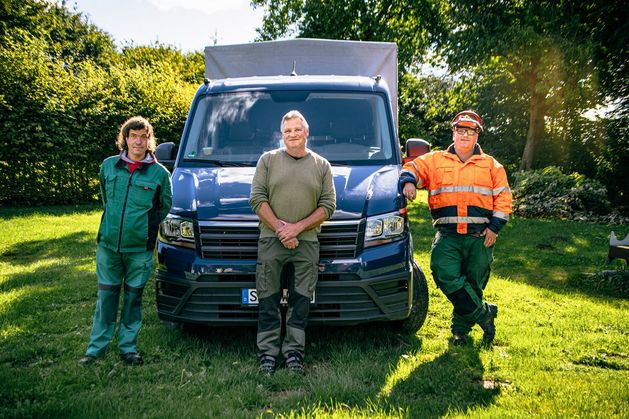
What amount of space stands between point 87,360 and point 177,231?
1.18m

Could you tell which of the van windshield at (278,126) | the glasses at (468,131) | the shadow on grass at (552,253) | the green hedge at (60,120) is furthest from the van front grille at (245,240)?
the green hedge at (60,120)

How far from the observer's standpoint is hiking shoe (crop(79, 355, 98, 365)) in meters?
4.40

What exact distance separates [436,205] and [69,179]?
43.4ft

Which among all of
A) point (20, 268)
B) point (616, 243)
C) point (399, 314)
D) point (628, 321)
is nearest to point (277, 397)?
point (399, 314)

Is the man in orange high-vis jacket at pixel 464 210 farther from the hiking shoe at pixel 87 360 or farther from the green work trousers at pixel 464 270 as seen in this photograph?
the hiking shoe at pixel 87 360

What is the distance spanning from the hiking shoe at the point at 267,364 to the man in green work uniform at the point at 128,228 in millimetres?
977

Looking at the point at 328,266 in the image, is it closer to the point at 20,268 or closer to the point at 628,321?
the point at 628,321

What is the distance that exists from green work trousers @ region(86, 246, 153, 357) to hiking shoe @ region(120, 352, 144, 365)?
0.03m

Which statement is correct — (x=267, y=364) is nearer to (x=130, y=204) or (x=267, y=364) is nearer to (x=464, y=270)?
(x=130, y=204)

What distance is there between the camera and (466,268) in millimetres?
4984

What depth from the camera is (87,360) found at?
14.5ft

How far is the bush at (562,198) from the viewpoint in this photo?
1550cm

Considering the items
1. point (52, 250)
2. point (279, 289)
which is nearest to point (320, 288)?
point (279, 289)

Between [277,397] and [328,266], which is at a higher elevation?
[328,266]
